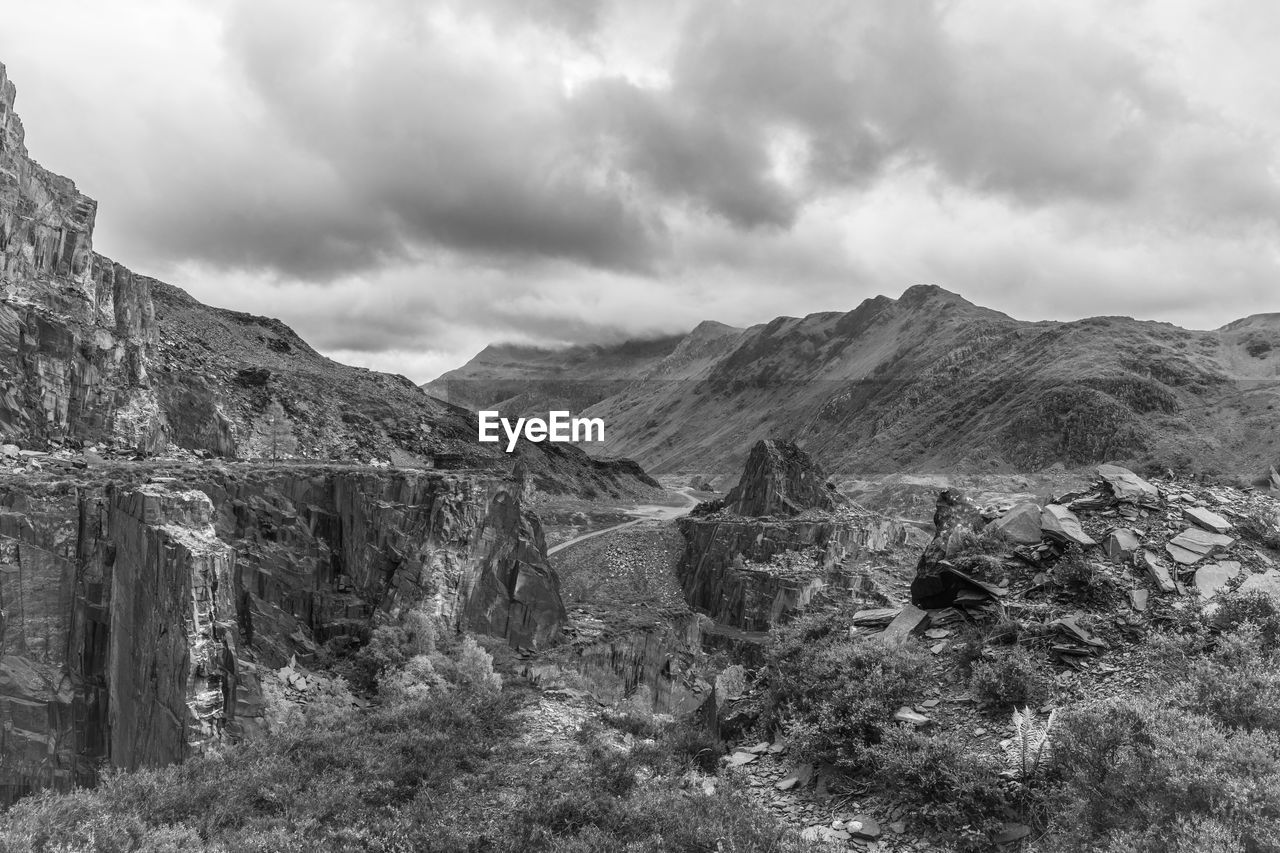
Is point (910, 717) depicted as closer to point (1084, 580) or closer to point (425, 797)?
point (1084, 580)

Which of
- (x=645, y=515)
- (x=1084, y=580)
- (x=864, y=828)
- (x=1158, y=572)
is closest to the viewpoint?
(x=864, y=828)

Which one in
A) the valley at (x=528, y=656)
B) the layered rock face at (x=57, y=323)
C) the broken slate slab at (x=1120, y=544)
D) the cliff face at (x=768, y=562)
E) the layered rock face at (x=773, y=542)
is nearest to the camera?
the valley at (x=528, y=656)

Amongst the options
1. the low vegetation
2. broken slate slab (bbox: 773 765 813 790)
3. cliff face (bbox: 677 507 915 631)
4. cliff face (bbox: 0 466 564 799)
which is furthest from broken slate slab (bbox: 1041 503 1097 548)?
cliff face (bbox: 677 507 915 631)

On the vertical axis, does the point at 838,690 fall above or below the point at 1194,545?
below

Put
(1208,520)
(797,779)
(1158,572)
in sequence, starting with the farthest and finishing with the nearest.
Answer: (1208,520)
(1158,572)
(797,779)

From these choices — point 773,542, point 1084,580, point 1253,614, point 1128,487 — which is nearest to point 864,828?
point 1253,614

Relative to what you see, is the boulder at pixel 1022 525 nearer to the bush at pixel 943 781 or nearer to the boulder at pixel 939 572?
the boulder at pixel 939 572

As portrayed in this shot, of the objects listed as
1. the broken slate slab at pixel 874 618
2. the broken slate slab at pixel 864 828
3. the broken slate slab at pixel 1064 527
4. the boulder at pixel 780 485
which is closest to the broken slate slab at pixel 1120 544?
the broken slate slab at pixel 1064 527

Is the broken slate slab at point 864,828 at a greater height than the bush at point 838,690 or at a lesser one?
lesser
